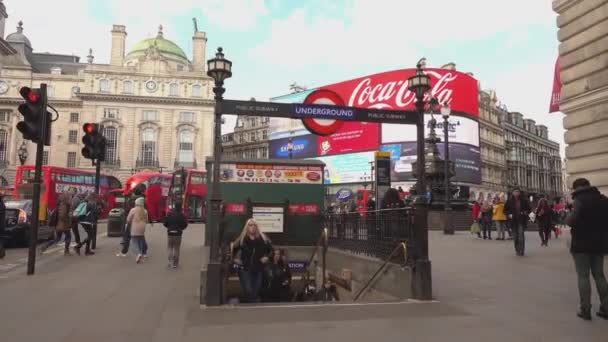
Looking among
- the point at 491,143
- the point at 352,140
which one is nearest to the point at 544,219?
the point at 352,140

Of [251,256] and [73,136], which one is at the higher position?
[73,136]

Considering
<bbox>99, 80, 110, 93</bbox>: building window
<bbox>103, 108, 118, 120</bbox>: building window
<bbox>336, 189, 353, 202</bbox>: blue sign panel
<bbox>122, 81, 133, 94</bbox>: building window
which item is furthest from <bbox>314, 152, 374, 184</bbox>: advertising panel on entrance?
<bbox>99, 80, 110, 93</bbox>: building window

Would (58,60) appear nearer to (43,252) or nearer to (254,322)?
(43,252)

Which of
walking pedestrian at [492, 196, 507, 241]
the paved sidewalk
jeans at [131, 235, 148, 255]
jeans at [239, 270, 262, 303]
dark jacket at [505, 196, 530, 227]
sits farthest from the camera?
walking pedestrian at [492, 196, 507, 241]

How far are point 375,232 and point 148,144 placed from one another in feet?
228

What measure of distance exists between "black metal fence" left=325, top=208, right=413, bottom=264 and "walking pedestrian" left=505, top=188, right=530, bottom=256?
4.50m

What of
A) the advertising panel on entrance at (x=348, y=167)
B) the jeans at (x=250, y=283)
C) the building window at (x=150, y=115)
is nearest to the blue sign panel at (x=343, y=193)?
the advertising panel on entrance at (x=348, y=167)

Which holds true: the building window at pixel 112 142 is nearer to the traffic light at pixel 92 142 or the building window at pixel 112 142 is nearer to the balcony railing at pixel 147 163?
the balcony railing at pixel 147 163

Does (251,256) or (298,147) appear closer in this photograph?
(251,256)

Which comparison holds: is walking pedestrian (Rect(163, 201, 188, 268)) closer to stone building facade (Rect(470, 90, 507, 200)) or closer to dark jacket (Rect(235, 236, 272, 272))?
dark jacket (Rect(235, 236, 272, 272))

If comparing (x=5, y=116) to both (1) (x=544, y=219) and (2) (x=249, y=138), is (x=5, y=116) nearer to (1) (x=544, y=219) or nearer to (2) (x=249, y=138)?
(2) (x=249, y=138)

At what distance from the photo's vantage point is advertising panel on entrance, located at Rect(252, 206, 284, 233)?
41.7 ft

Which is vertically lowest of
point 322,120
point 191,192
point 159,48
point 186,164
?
point 191,192

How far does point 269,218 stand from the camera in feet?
42.4
